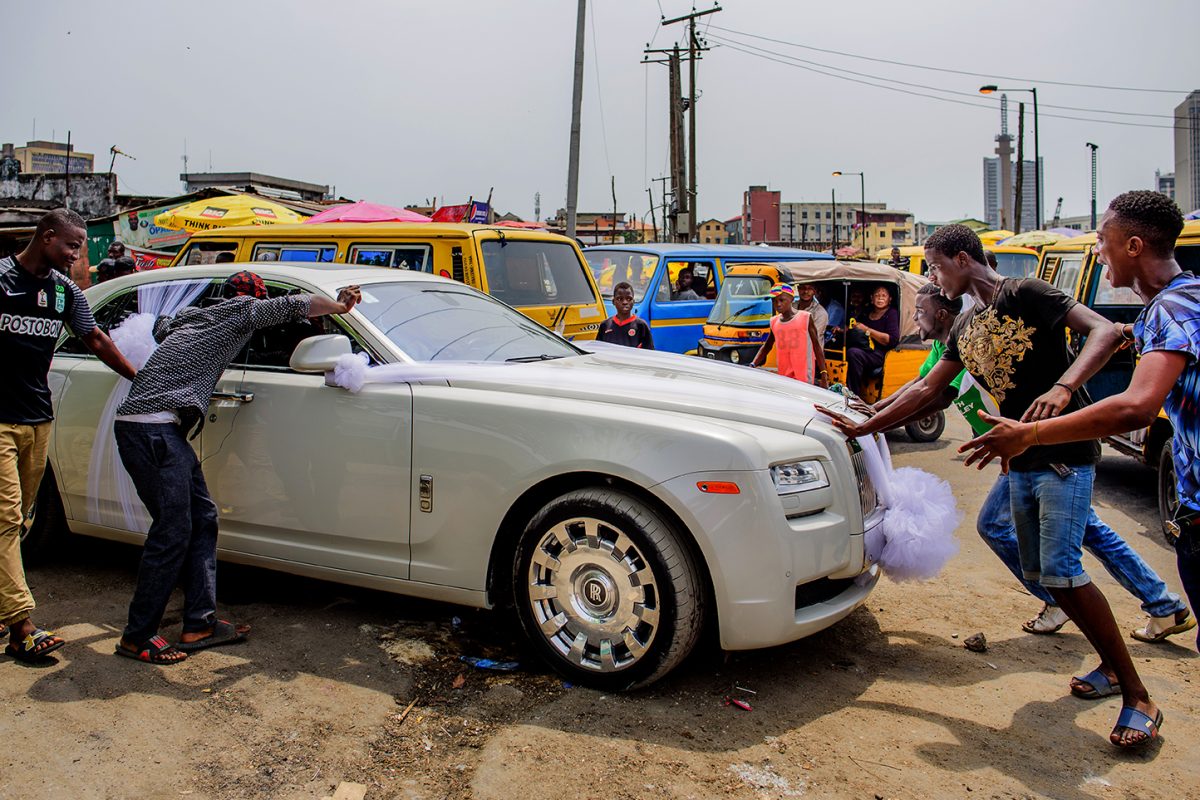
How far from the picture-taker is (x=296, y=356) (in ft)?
13.1

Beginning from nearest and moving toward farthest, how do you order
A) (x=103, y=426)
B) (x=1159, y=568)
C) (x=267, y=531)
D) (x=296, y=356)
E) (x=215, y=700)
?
(x=215, y=700) < (x=296, y=356) < (x=267, y=531) < (x=103, y=426) < (x=1159, y=568)

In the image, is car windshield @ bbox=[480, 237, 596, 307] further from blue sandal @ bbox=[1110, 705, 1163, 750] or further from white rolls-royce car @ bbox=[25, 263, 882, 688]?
blue sandal @ bbox=[1110, 705, 1163, 750]

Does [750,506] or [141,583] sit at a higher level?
[750,506]

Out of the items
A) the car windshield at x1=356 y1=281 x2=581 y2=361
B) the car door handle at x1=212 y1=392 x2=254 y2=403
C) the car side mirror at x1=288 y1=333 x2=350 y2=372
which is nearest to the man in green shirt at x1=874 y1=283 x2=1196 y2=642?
the car windshield at x1=356 y1=281 x2=581 y2=361

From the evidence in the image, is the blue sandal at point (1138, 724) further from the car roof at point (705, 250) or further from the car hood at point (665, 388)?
the car roof at point (705, 250)

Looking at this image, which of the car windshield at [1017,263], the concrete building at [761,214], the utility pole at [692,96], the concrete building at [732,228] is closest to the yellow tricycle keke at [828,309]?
the car windshield at [1017,263]

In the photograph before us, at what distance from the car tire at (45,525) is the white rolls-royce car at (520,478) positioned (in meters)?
0.31

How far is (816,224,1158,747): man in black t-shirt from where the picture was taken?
344 centimetres

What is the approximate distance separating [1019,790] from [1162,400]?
4.46 ft

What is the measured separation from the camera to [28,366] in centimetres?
412

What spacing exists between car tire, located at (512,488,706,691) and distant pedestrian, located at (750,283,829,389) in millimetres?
4886

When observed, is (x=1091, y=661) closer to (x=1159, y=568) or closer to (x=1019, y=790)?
(x=1019, y=790)

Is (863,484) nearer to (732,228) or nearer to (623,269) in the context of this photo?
(623,269)

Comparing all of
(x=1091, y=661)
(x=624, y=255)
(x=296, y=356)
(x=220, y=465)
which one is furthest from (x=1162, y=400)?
(x=624, y=255)
